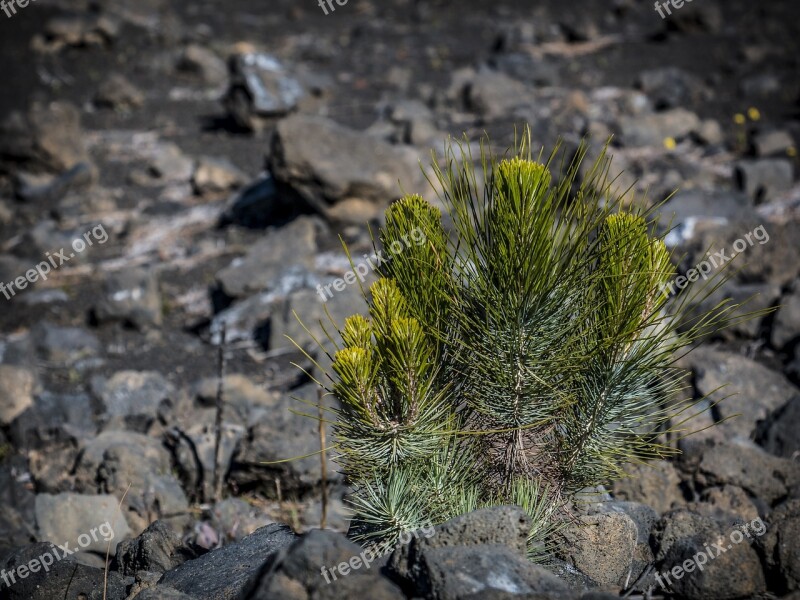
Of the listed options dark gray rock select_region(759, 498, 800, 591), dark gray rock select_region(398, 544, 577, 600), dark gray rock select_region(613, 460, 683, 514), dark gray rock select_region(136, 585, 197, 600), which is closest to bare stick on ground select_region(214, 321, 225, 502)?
dark gray rock select_region(136, 585, 197, 600)

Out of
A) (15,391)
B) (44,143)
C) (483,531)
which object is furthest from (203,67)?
(483,531)

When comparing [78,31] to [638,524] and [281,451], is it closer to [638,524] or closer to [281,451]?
[281,451]

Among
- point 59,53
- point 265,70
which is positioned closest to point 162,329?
point 265,70

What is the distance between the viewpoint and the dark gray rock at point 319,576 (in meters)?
2.72

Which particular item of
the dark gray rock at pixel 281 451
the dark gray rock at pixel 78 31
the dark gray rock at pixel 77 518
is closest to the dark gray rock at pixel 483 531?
the dark gray rock at pixel 281 451

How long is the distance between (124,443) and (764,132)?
9678mm

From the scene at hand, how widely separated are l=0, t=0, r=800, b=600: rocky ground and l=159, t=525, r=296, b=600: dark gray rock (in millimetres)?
18

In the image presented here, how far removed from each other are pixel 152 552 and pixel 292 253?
5822mm

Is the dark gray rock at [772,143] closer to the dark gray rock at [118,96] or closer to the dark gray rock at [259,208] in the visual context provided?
the dark gray rock at [259,208]

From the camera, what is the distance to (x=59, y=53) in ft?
59.2

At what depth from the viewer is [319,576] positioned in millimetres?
2725

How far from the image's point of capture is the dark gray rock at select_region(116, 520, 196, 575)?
3955mm

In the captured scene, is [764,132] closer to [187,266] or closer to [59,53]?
[187,266]

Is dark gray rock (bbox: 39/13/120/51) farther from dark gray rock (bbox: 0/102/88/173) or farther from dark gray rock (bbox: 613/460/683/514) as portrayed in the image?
dark gray rock (bbox: 613/460/683/514)
